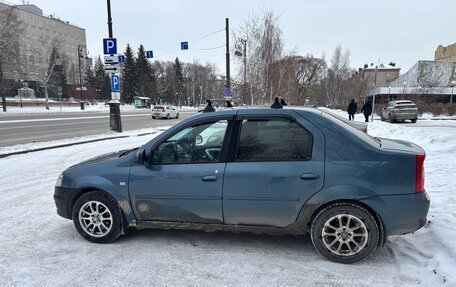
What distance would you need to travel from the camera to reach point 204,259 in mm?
3584

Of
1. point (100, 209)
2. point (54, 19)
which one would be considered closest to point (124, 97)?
point (54, 19)

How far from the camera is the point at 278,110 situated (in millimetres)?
3689

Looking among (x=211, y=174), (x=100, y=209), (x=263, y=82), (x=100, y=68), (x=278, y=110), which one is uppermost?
(x=100, y=68)

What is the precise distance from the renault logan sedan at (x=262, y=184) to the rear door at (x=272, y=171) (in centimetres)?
1

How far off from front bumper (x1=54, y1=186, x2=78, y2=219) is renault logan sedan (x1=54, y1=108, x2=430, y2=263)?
0.01m

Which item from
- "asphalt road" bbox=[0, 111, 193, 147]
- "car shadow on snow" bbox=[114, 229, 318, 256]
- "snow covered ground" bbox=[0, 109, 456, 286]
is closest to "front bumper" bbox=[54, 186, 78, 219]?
"snow covered ground" bbox=[0, 109, 456, 286]

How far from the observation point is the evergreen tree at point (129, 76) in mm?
76000

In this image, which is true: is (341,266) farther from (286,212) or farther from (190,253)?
(190,253)

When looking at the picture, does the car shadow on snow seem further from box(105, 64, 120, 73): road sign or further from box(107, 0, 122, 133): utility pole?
box(107, 0, 122, 133): utility pole

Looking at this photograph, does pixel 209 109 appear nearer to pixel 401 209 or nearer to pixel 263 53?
pixel 401 209

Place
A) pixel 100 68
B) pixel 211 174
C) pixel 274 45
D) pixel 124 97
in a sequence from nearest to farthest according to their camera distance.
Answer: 1. pixel 211 174
2. pixel 274 45
3. pixel 124 97
4. pixel 100 68

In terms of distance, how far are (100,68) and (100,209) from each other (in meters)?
95.1

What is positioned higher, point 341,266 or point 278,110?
point 278,110

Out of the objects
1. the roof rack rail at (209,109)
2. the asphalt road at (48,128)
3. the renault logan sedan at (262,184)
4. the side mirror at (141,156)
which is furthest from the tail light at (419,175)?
the asphalt road at (48,128)
